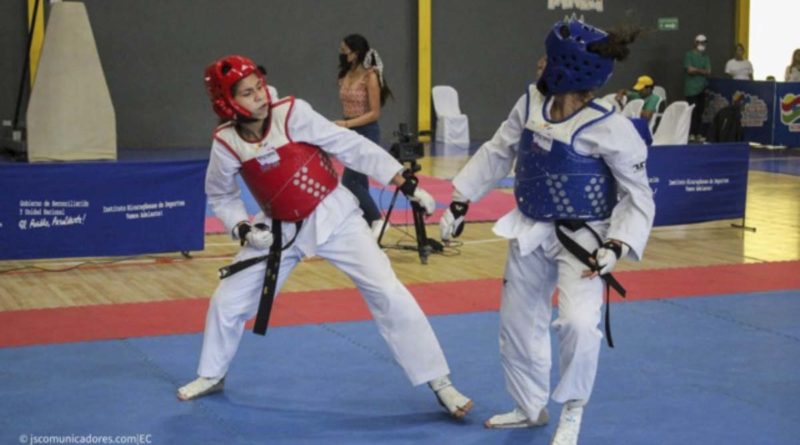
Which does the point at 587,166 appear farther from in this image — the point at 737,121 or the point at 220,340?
the point at 737,121

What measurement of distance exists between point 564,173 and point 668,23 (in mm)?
18941

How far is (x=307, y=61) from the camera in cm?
2003

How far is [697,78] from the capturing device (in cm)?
2148

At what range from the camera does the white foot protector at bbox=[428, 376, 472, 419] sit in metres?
5.08

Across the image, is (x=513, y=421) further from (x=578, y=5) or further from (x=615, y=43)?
(x=578, y=5)

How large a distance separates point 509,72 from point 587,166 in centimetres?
1734

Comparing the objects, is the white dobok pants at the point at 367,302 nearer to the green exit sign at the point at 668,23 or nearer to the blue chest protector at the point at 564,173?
the blue chest protector at the point at 564,173

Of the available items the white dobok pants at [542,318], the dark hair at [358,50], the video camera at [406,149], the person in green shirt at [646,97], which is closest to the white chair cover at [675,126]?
the person in green shirt at [646,97]

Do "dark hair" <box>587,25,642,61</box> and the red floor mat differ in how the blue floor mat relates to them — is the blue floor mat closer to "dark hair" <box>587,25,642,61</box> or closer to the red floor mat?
the red floor mat

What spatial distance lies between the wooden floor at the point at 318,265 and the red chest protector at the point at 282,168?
2681mm

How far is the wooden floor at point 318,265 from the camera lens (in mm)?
7820

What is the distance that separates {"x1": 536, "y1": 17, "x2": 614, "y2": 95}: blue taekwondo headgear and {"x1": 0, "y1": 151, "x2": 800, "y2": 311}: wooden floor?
3.72 m

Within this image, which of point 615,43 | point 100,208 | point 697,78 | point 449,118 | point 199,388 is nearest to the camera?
point 615,43

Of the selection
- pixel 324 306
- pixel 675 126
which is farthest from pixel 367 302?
pixel 675 126
